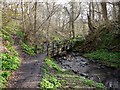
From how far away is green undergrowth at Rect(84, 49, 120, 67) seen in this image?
20023 mm

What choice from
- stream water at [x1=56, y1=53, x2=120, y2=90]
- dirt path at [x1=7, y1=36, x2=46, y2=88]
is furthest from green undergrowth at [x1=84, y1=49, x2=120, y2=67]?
dirt path at [x1=7, y1=36, x2=46, y2=88]

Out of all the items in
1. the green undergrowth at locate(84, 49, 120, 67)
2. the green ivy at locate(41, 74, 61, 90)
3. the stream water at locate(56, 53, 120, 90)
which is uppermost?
the green ivy at locate(41, 74, 61, 90)

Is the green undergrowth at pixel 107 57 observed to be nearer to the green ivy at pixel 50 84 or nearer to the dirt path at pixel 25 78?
the dirt path at pixel 25 78

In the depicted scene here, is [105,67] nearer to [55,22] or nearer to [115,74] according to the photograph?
[115,74]

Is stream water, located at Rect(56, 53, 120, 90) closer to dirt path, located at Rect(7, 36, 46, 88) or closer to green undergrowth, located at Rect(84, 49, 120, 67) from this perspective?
green undergrowth, located at Rect(84, 49, 120, 67)

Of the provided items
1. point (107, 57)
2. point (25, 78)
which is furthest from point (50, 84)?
point (107, 57)

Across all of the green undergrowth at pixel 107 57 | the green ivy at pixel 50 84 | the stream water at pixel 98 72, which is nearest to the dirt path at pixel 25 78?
the green ivy at pixel 50 84

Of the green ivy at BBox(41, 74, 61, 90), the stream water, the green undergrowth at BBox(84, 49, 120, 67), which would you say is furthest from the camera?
the green undergrowth at BBox(84, 49, 120, 67)

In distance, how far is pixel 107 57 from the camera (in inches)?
853

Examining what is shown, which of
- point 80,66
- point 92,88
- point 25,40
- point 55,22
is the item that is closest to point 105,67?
point 80,66

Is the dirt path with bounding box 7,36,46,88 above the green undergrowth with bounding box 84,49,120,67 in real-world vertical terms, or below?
above

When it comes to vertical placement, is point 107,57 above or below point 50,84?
below

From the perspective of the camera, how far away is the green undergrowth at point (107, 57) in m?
20.0

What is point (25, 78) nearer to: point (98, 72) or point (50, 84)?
point (50, 84)
